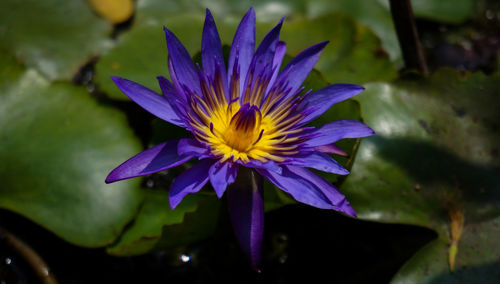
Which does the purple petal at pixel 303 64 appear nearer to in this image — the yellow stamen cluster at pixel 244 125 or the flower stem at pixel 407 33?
the yellow stamen cluster at pixel 244 125

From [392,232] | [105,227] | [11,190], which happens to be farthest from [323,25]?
[11,190]

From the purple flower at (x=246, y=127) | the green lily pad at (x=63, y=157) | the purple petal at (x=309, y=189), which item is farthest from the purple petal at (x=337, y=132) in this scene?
the green lily pad at (x=63, y=157)

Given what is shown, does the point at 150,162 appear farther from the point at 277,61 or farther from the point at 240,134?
the point at 277,61

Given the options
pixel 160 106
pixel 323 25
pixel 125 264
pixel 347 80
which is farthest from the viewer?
pixel 323 25

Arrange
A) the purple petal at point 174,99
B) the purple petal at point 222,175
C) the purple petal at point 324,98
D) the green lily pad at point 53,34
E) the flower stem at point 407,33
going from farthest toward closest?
the green lily pad at point 53,34
the flower stem at point 407,33
the purple petal at point 324,98
the purple petal at point 174,99
the purple petal at point 222,175

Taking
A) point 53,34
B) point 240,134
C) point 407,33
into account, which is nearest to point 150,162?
point 240,134

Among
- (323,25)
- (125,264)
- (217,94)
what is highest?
(217,94)

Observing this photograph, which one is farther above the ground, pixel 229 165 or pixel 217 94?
pixel 217 94

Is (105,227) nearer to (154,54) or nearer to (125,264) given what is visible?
(125,264)
